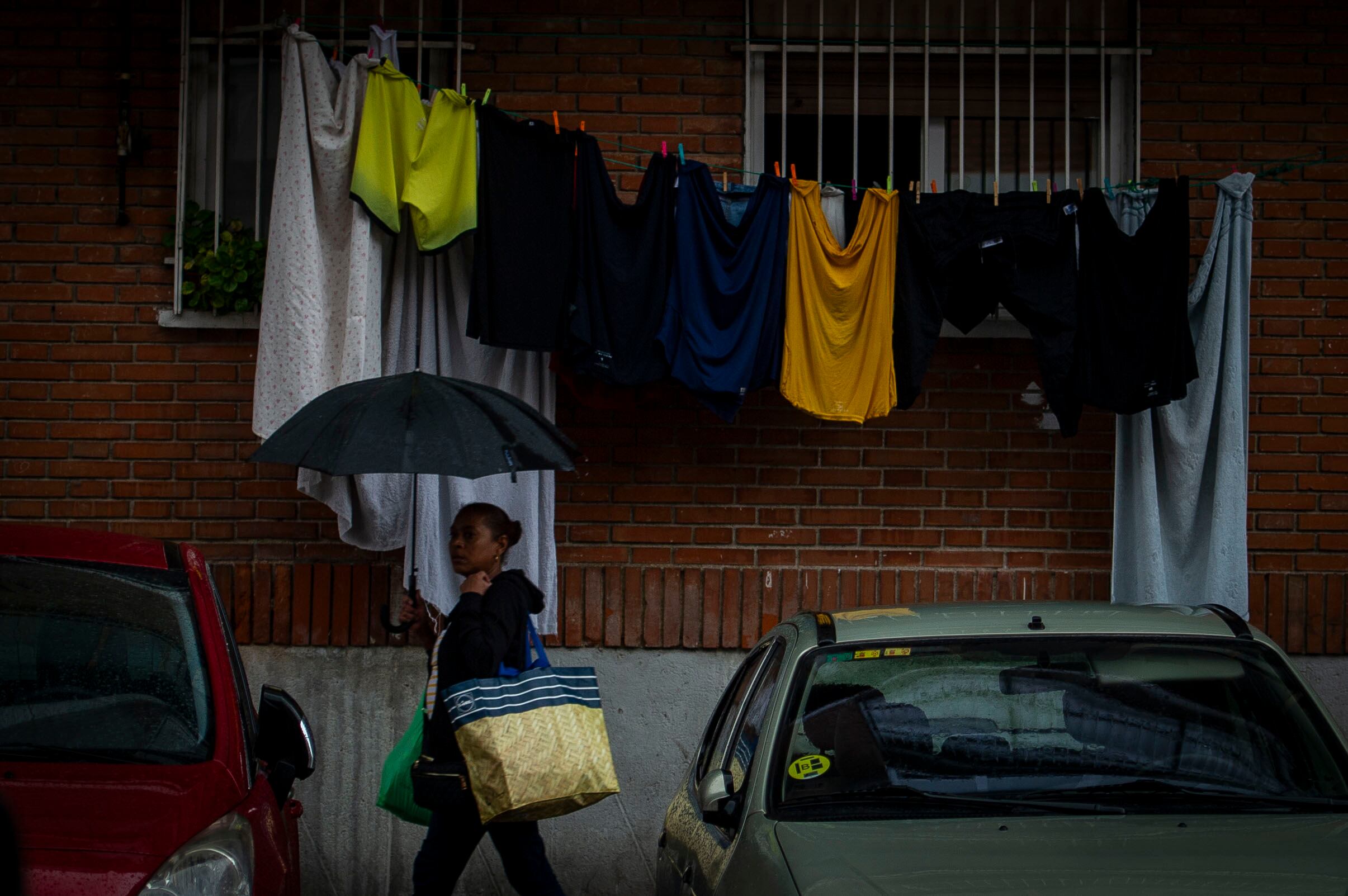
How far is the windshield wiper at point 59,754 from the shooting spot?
11.2ft

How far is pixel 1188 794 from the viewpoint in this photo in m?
3.33

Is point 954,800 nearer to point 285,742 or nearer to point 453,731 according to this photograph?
point 453,731

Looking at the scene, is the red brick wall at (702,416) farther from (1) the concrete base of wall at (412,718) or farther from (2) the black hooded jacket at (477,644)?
(2) the black hooded jacket at (477,644)

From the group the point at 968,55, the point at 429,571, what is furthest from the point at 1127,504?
the point at 429,571

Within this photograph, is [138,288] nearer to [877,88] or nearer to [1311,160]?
[877,88]

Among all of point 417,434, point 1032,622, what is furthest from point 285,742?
point 1032,622

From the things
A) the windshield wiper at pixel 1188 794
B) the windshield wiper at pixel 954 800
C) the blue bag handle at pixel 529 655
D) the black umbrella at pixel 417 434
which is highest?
the black umbrella at pixel 417 434

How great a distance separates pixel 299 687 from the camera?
6246 mm

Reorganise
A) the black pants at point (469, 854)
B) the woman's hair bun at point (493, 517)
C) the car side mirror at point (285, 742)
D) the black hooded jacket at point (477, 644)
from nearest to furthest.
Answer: the car side mirror at point (285, 742) < the black hooded jacket at point (477, 644) < the black pants at point (469, 854) < the woman's hair bun at point (493, 517)

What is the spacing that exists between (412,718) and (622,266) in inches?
88.6

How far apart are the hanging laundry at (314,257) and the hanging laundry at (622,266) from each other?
898mm

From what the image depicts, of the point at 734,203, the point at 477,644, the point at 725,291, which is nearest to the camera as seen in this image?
the point at 477,644

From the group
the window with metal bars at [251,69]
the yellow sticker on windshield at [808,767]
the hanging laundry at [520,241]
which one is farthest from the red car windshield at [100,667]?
the window with metal bars at [251,69]

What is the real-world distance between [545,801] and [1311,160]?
15.5 ft
